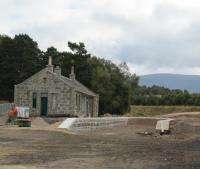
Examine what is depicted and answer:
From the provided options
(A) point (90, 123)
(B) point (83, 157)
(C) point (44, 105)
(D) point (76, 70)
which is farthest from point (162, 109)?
(B) point (83, 157)

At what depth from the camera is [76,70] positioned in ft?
265

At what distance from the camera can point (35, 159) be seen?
19953 mm

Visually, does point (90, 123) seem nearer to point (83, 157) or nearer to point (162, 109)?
point (83, 157)

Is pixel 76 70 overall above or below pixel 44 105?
above

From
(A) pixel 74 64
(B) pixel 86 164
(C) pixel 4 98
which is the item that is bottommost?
(B) pixel 86 164

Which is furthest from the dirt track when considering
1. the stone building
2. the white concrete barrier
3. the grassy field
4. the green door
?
the grassy field

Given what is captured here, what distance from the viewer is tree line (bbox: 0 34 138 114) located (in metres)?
78.9

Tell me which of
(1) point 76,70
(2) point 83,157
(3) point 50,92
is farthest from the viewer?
(1) point 76,70

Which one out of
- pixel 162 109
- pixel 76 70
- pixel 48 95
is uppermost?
pixel 76 70

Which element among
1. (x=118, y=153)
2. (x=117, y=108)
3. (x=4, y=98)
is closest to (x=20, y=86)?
(x=4, y=98)

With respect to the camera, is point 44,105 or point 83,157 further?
point 44,105

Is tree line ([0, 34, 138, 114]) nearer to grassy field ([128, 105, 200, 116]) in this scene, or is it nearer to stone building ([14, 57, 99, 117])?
stone building ([14, 57, 99, 117])

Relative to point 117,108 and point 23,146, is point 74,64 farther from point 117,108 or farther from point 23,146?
point 23,146

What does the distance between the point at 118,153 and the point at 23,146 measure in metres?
5.21
